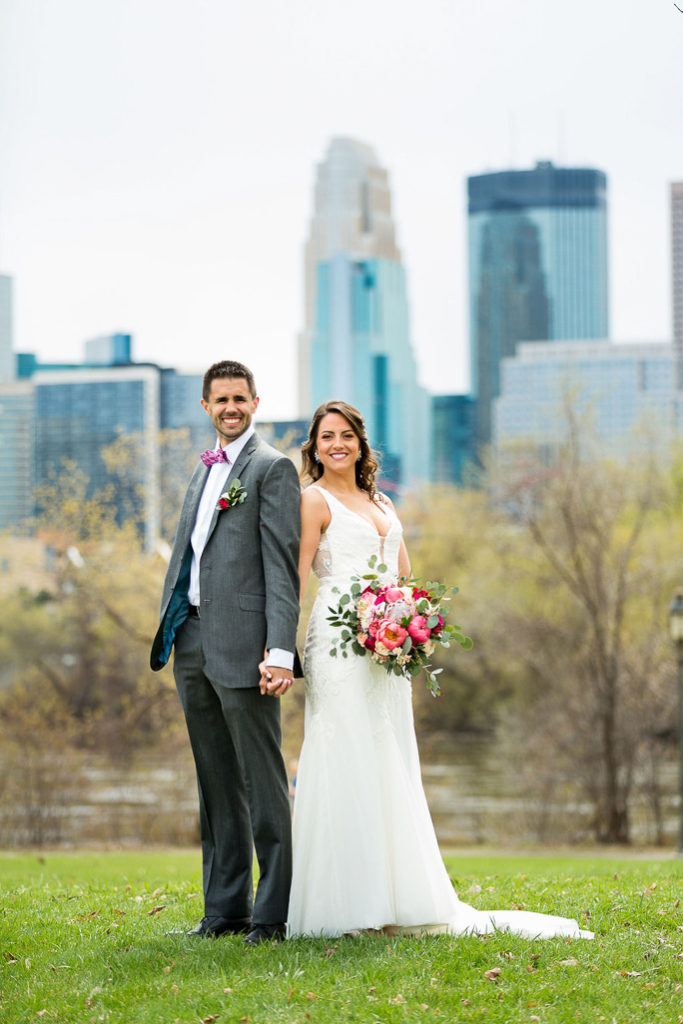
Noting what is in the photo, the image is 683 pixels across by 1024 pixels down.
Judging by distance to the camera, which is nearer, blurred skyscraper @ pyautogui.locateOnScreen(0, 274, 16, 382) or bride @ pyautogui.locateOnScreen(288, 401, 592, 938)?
bride @ pyautogui.locateOnScreen(288, 401, 592, 938)

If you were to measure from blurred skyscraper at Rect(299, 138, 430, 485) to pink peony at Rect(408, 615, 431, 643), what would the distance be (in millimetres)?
119738

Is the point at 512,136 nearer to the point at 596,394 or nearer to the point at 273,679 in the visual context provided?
the point at 596,394

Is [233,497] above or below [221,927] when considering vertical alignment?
above

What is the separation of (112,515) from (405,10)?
53.8ft

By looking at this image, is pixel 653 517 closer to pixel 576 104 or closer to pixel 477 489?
pixel 477 489

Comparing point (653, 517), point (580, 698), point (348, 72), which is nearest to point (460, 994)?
point (580, 698)

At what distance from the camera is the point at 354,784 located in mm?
5035

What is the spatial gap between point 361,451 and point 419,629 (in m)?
0.92

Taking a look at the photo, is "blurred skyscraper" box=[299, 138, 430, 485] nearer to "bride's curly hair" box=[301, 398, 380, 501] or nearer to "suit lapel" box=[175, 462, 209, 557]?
"bride's curly hair" box=[301, 398, 380, 501]

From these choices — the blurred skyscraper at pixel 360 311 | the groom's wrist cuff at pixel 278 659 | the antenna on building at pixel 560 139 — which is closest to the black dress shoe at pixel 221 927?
the groom's wrist cuff at pixel 278 659

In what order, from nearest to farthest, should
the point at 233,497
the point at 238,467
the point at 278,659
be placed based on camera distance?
1. the point at 278,659
2. the point at 233,497
3. the point at 238,467

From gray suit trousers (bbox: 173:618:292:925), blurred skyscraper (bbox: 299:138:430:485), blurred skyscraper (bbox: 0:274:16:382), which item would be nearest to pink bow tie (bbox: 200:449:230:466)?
gray suit trousers (bbox: 173:618:292:925)

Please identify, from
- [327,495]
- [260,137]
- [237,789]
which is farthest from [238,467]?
[260,137]

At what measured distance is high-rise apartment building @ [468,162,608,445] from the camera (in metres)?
151
